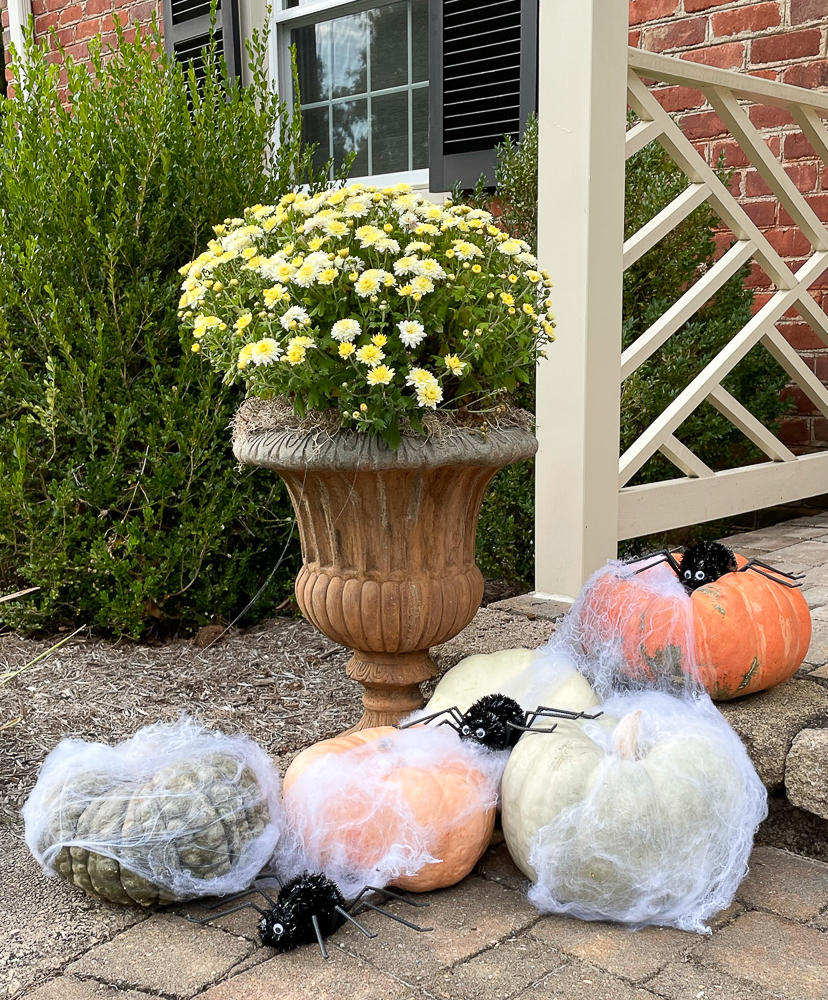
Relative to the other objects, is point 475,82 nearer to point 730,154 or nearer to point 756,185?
point 730,154

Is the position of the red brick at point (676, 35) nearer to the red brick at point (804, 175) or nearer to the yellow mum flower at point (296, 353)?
the red brick at point (804, 175)

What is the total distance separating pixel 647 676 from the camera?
6.79 ft

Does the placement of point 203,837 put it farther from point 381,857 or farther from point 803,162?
point 803,162

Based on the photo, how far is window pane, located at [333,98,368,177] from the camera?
16.1 feet

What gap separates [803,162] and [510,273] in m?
2.52

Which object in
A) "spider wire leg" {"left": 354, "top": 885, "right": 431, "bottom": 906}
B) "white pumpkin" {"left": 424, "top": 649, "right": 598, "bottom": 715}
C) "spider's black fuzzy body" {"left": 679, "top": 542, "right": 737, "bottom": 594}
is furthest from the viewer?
"spider's black fuzzy body" {"left": 679, "top": 542, "right": 737, "bottom": 594}

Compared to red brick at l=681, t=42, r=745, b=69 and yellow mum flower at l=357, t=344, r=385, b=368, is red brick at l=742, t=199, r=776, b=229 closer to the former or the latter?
red brick at l=681, t=42, r=745, b=69

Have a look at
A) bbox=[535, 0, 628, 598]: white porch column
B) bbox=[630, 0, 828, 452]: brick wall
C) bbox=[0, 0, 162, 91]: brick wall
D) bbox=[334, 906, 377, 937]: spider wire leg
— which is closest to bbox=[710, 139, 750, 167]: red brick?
bbox=[630, 0, 828, 452]: brick wall

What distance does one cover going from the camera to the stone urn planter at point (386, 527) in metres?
1.97

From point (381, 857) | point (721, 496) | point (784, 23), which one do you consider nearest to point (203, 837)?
point (381, 857)

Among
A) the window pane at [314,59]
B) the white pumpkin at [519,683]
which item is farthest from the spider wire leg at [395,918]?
the window pane at [314,59]

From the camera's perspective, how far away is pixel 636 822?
161 centimetres

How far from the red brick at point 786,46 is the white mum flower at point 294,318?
2998mm

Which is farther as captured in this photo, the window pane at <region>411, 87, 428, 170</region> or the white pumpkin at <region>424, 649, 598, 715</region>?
the window pane at <region>411, 87, 428, 170</region>
